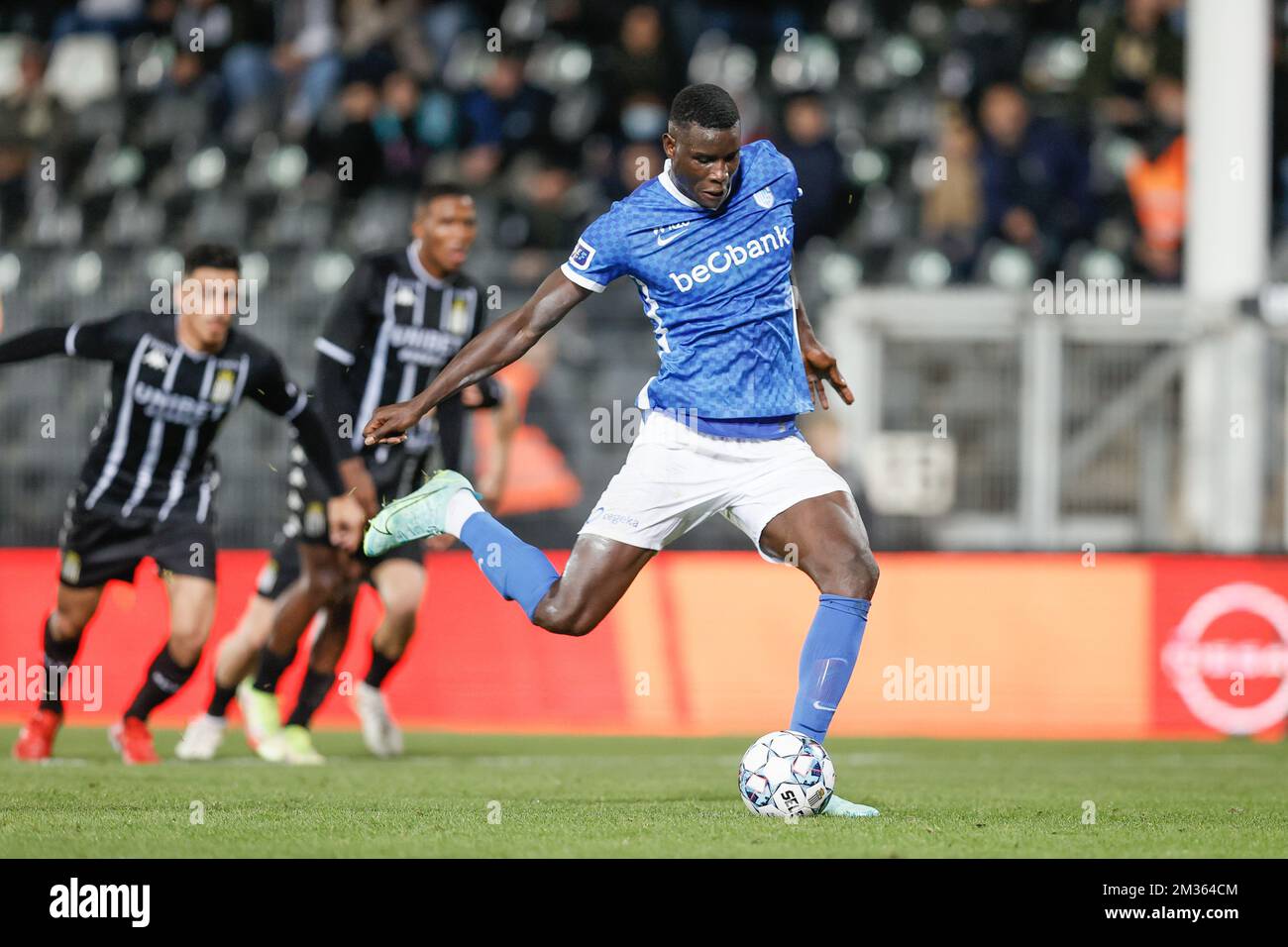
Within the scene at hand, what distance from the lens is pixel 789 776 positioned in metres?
6.57

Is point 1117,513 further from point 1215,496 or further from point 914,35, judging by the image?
point 914,35

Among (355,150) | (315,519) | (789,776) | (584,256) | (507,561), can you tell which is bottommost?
(789,776)

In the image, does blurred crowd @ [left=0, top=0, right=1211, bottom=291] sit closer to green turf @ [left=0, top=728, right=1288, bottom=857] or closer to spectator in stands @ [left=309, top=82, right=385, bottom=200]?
spectator in stands @ [left=309, top=82, right=385, bottom=200]

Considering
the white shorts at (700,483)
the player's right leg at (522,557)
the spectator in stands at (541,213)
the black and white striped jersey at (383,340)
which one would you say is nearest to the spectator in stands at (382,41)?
the spectator in stands at (541,213)

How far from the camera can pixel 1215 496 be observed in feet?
43.1

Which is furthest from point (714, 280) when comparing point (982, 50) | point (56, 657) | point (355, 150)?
point (982, 50)

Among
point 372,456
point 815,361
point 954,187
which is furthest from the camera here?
point 954,187

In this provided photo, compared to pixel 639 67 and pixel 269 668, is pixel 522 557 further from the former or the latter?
pixel 639 67

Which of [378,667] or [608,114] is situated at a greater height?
[608,114]

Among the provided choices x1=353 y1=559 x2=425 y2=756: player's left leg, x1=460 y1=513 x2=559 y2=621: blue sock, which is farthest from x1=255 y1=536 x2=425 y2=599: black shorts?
x1=460 y1=513 x2=559 y2=621: blue sock

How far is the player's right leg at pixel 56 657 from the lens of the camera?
373 inches

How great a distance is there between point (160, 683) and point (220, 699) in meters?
0.57

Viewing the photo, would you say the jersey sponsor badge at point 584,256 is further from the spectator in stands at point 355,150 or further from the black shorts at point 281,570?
the spectator in stands at point 355,150
